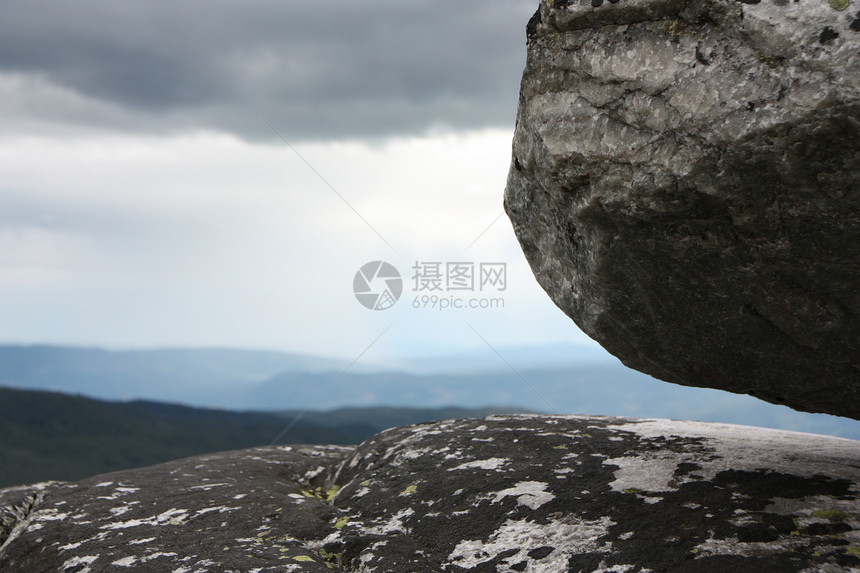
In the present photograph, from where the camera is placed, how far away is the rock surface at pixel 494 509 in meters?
5.84

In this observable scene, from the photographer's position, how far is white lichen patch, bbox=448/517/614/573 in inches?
232

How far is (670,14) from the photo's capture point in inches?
200

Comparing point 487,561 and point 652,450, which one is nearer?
point 487,561

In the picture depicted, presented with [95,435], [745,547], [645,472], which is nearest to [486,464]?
[645,472]

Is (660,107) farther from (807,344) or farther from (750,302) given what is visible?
(807,344)

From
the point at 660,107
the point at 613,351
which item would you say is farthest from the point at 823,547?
the point at 660,107

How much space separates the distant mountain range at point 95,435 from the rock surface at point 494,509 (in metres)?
34.6

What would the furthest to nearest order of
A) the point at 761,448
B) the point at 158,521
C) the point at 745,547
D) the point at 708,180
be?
the point at 761,448 < the point at 158,521 < the point at 745,547 < the point at 708,180

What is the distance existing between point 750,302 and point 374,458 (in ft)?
17.4

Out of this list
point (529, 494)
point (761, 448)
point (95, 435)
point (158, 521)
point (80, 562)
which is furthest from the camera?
point (95, 435)

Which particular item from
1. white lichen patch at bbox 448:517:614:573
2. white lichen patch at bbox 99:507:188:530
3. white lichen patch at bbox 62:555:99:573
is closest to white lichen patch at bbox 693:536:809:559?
white lichen patch at bbox 448:517:614:573

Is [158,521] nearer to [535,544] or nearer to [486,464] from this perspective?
[486,464]

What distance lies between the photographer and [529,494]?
7.05 metres

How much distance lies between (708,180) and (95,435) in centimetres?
5871
